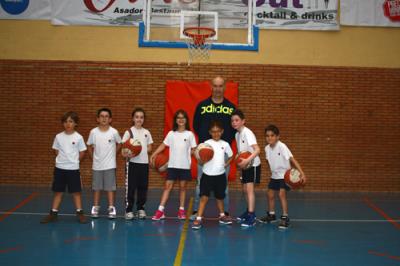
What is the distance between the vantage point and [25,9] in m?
12.7

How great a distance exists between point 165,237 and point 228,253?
3.78 feet

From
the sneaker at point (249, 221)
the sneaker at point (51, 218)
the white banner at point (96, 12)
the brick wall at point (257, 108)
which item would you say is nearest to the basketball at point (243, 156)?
the sneaker at point (249, 221)

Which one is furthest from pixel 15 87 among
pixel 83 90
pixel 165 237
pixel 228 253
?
pixel 228 253

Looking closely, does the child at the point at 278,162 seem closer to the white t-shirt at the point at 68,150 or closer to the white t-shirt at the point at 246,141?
the white t-shirt at the point at 246,141

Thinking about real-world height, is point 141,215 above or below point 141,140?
below

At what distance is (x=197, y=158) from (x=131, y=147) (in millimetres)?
1125

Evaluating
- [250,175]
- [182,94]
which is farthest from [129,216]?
[182,94]

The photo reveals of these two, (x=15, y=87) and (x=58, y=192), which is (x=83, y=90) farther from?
(x=58, y=192)

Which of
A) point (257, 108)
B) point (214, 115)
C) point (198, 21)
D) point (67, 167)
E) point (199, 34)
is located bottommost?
point (67, 167)

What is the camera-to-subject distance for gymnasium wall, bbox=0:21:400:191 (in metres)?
12.6

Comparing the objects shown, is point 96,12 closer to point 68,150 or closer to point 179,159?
point 68,150

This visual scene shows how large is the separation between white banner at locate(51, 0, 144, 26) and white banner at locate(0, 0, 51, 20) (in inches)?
9.0

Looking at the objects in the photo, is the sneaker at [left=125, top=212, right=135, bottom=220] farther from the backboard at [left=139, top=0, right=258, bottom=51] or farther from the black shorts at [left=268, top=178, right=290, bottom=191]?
the backboard at [left=139, top=0, right=258, bottom=51]

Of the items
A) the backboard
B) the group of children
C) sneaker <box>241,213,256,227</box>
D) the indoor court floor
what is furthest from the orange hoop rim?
sneaker <box>241,213,256,227</box>
